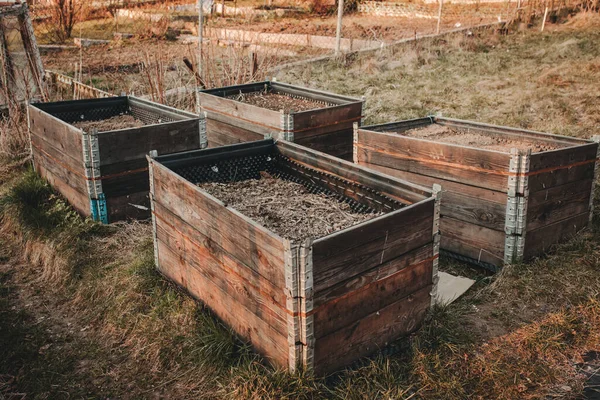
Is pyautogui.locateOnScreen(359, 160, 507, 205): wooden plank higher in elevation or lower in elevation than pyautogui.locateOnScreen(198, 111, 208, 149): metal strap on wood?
lower

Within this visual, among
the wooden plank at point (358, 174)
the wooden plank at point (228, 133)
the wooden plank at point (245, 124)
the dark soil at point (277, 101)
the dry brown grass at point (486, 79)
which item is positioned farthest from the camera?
the dry brown grass at point (486, 79)

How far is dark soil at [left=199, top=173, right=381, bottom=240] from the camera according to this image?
395 cm

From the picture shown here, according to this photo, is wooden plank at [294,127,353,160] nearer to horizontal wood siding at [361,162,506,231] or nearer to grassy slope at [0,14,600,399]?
horizontal wood siding at [361,162,506,231]

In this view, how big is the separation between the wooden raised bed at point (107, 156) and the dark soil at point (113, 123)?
1.19ft

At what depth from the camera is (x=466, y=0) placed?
2700 centimetres

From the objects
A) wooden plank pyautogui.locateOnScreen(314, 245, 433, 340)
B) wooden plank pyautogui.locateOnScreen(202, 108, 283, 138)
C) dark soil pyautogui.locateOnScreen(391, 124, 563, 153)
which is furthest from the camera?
wooden plank pyautogui.locateOnScreen(202, 108, 283, 138)

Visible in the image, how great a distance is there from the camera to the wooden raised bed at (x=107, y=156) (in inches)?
223

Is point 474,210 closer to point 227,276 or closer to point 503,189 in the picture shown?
point 503,189

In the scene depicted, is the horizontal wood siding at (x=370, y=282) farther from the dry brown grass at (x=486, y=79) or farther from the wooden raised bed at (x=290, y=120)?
the dry brown grass at (x=486, y=79)

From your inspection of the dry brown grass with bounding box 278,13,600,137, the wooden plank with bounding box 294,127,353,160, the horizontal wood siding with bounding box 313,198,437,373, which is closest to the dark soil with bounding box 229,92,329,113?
the wooden plank with bounding box 294,127,353,160

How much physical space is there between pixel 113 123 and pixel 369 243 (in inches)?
179

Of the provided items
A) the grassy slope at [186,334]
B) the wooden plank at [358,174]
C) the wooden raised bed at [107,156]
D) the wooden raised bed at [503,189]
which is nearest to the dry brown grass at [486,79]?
the wooden raised bed at [503,189]

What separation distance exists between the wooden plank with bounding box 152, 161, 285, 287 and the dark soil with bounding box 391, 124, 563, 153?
104 inches

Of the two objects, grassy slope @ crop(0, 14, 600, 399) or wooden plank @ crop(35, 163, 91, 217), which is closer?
grassy slope @ crop(0, 14, 600, 399)
